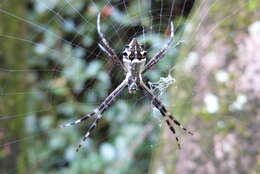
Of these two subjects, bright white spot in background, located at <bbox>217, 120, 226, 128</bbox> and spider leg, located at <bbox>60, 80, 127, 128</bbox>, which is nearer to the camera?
bright white spot in background, located at <bbox>217, 120, 226, 128</bbox>

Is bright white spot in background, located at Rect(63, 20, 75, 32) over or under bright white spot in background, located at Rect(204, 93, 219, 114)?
over

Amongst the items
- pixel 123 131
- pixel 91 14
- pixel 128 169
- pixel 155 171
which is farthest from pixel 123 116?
pixel 155 171

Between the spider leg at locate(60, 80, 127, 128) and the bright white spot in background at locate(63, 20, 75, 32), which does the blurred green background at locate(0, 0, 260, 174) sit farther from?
the spider leg at locate(60, 80, 127, 128)

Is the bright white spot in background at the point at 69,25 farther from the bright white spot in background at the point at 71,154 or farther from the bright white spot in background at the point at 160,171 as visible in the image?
the bright white spot in background at the point at 160,171

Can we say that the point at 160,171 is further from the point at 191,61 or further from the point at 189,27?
the point at 189,27

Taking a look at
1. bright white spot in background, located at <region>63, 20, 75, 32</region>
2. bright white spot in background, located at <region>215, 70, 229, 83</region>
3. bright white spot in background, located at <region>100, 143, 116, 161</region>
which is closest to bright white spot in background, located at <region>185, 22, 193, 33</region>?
bright white spot in background, located at <region>215, 70, 229, 83</region>

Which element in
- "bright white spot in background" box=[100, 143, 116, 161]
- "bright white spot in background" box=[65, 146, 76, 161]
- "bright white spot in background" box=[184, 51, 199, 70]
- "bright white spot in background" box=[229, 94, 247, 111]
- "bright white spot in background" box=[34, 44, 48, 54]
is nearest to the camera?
"bright white spot in background" box=[229, 94, 247, 111]

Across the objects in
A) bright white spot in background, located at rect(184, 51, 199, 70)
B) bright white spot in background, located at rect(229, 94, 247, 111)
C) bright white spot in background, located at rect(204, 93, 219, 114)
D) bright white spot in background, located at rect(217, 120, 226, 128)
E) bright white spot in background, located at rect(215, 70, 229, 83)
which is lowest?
bright white spot in background, located at rect(217, 120, 226, 128)

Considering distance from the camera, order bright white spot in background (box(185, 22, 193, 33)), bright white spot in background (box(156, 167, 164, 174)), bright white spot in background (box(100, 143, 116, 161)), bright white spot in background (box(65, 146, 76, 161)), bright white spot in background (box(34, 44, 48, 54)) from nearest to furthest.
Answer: bright white spot in background (box(156, 167, 164, 174)), bright white spot in background (box(185, 22, 193, 33)), bright white spot in background (box(100, 143, 116, 161)), bright white spot in background (box(65, 146, 76, 161)), bright white spot in background (box(34, 44, 48, 54))

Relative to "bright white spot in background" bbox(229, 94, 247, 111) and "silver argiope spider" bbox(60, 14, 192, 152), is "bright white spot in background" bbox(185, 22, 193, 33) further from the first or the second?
"bright white spot in background" bbox(229, 94, 247, 111)

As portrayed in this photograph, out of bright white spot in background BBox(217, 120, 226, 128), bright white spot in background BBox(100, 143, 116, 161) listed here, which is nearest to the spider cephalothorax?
bright white spot in background BBox(217, 120, 226, 128)
